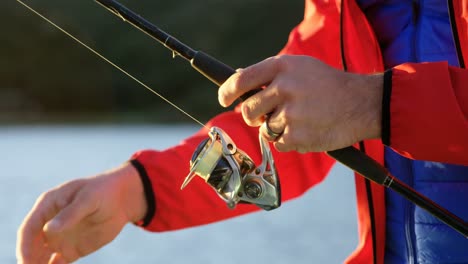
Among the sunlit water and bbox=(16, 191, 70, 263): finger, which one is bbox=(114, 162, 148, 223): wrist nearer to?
bbox=(16, 191, 70, 263): finger

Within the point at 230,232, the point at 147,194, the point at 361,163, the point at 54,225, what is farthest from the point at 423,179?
the point at 230,232

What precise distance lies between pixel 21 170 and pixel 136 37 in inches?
816

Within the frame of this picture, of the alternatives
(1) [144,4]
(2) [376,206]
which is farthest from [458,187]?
(1) [144,4]

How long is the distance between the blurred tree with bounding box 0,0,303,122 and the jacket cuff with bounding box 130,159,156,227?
80.1 ft

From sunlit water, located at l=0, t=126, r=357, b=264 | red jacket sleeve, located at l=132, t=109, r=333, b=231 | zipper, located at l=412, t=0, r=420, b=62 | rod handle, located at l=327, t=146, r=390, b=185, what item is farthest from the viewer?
sunlit water, located at l=0, t=126, r=357, b=264

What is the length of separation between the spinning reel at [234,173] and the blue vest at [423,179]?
0.27m

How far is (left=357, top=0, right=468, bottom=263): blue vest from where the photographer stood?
1.53m

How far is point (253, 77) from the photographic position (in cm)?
126

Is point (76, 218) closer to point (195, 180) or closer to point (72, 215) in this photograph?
point (72, 215)

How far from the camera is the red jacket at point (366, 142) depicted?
1.27m

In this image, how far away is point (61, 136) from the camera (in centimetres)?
1797

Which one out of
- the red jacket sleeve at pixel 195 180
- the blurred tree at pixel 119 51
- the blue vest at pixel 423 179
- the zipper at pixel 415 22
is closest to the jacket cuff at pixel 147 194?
the red jacket sleeve at pixel 195 180

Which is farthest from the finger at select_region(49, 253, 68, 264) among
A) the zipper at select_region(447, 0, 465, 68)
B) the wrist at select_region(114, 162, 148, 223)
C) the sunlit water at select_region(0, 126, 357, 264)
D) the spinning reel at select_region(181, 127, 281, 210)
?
the sunlit water at select_region(0, 126, 357, 264)

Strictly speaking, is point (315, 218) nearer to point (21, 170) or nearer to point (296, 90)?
point (21, 170)
